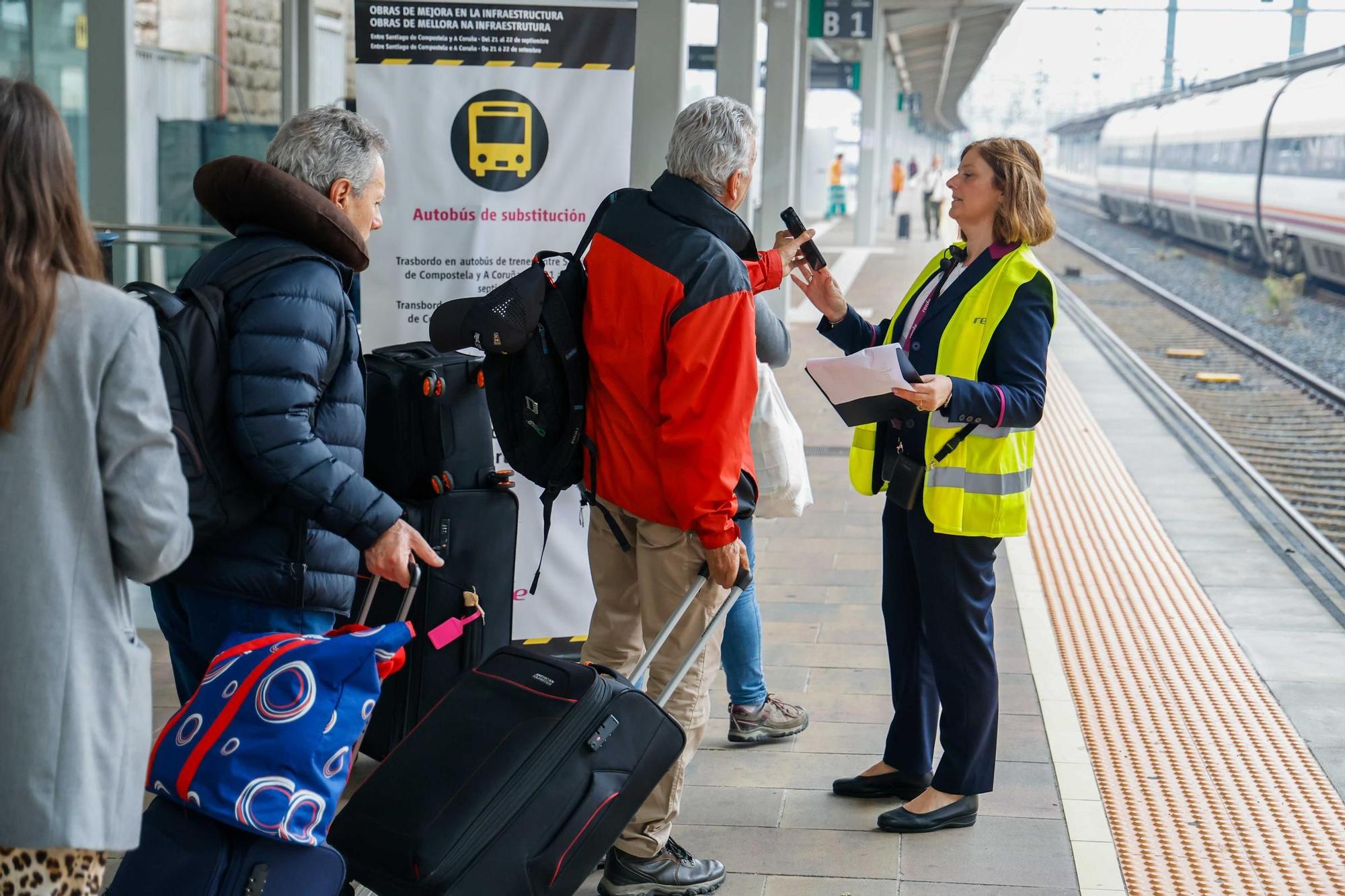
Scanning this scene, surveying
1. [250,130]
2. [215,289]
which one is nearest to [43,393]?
[215,289]

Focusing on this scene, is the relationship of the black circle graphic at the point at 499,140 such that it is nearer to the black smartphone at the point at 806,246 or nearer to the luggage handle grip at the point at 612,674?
the black smartphone at the point at 806,246

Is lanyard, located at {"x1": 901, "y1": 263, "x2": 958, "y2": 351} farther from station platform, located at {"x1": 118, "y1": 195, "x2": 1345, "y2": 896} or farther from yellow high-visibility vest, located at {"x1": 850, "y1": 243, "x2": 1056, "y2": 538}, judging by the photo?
station platform, located at {"x1": 118, "y1": 195, "x2": 1345, "y2": 896}

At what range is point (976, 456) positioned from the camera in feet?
11.7

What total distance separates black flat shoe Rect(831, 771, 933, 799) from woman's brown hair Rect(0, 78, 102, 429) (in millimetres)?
2744

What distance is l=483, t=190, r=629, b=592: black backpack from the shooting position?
321cm

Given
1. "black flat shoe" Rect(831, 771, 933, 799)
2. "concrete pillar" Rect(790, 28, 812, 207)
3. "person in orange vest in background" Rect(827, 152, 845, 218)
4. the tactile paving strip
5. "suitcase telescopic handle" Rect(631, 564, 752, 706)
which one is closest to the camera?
"suitcase telescopic handle" Rect(631, 564, 752, 706)

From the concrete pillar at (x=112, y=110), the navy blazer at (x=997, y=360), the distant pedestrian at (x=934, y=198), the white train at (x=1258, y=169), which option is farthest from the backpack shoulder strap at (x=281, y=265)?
the distant pedestrian at (x=934, y=198)

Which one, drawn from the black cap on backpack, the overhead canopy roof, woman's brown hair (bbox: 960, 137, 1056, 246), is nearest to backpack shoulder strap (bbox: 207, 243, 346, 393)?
the black cap on backpack

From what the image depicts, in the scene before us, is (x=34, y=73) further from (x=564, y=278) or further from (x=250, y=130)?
(x=564, y=278)

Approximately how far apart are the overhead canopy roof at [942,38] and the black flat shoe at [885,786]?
2075 cm

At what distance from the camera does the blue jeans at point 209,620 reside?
2.78 meters

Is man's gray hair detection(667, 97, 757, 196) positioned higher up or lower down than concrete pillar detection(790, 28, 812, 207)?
lower down

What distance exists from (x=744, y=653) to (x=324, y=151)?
214 cm

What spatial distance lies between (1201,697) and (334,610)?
3.32 metres
